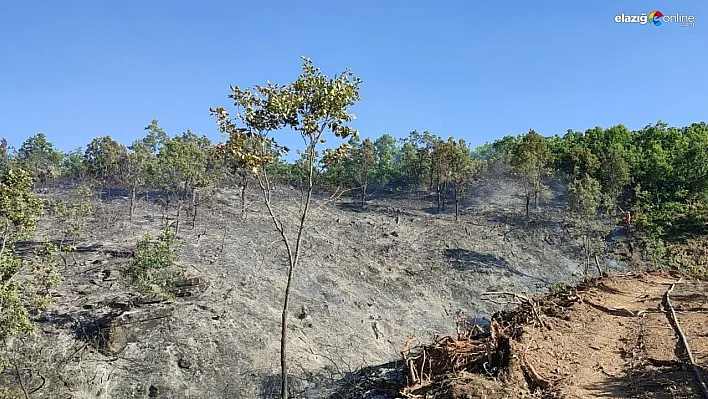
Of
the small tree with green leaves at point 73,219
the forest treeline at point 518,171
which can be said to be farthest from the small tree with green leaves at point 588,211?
the small tree with green leaves at point 73,219

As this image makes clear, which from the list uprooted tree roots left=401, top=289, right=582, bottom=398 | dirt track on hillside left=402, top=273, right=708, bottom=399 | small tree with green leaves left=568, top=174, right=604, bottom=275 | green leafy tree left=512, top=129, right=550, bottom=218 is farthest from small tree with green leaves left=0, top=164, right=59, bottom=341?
green leafy tree left=512, top=129, right=550, bottom=218

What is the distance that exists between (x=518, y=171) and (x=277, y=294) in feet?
66.0

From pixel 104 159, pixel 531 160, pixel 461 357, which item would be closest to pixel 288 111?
pixel 461 357

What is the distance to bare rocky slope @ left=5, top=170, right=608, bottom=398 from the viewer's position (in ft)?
57.9

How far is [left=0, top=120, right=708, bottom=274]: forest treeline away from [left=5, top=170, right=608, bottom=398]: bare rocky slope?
2738 mm

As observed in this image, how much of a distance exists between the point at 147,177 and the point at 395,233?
16.1 metres

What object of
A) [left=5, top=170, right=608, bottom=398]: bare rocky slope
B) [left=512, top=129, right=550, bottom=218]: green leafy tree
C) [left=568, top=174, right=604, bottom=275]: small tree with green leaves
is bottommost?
[left=5, top=170, right=608, bottom=398]: bare rocky slope

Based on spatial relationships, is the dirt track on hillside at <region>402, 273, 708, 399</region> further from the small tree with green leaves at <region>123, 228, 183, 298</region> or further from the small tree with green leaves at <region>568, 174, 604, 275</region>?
the small tree with green leaves at <region>568, 174, 604, 275</region>

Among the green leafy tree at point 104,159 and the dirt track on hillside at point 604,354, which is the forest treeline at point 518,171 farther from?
the dirt track on hillside at point 604,354

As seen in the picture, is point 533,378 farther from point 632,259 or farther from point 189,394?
point 632,259

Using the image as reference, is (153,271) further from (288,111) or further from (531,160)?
(531,160)

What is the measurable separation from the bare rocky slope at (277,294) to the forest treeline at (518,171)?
274cm

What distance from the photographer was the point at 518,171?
36.7m

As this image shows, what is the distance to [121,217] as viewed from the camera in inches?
1321
